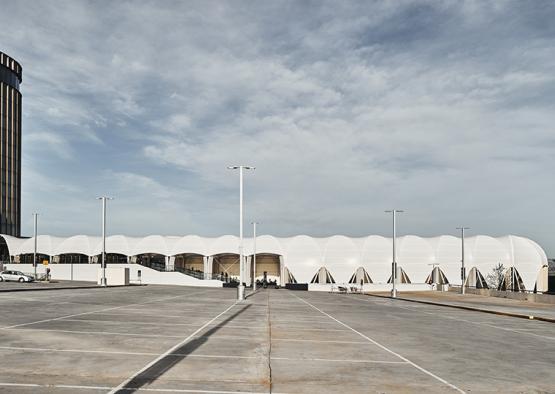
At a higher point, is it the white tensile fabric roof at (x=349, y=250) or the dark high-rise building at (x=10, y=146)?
the dark high-rise building at (x=10, y=146)

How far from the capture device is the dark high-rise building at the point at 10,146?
373ft

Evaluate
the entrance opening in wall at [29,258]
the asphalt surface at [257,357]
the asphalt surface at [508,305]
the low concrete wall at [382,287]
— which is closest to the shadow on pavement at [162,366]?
the asphalt surface at [257,357]

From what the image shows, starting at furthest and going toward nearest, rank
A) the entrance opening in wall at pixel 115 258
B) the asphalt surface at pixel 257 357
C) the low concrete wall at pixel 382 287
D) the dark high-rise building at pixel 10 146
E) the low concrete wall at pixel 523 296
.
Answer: the dark high-rise building at pixel 10 146
the entrance opening in wall at pixel 115 258
the low concrete wall at pixel 382 287
the low concrete wall at pixel 523 296
the asphalt surface at pixel 257 357

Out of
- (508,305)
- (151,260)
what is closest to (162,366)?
(508,305)

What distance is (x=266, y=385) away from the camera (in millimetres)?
8484

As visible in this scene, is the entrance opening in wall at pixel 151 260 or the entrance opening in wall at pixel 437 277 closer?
the entrance opening in wall at pixel 151 260

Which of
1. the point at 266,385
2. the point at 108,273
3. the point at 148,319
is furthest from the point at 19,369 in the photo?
the point at 108,273

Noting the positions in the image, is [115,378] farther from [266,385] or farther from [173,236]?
[173,236]

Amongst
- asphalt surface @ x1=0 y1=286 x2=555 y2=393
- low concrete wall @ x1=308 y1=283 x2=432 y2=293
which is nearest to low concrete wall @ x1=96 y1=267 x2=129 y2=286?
low concrete wall @ x1=308 y1=283 x2=432 y2=293

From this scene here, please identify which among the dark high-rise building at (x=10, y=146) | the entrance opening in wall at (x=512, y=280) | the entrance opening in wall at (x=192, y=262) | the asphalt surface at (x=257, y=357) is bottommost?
the entrance opening in wall at (x=512, y=280)

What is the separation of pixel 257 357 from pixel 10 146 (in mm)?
120749

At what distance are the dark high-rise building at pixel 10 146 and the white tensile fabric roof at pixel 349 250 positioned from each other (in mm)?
14484

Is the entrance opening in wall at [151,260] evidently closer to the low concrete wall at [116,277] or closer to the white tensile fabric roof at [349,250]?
the white tensile fabric roof at [349,250]

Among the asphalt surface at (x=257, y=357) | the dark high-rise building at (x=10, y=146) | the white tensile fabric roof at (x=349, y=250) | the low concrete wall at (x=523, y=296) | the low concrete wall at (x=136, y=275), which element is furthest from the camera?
the dark high-rise building at (x=10, y=146)
